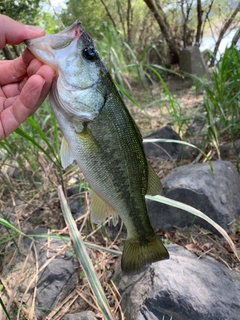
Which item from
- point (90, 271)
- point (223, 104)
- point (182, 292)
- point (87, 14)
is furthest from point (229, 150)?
point (87, 14)

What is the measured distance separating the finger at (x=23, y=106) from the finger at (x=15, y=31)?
0.27 m

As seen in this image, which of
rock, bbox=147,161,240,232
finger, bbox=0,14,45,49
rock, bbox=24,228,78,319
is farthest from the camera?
rock, bbox=147,161,240,232

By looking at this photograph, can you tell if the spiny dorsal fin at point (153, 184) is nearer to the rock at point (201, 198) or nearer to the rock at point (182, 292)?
the rock at point (182, 292)

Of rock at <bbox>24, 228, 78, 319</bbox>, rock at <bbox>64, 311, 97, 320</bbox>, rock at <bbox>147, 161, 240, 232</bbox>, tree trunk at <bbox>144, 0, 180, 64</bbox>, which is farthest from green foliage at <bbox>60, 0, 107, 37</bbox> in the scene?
rock at <bbox>64, 311, 97, 320</bbox>

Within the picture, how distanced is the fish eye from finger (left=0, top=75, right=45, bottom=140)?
0.71 ft

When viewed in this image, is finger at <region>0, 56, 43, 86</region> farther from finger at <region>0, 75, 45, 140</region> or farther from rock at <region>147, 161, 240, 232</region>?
rock at <region>147, 161, 240, 232</region>

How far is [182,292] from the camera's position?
5.39 ft

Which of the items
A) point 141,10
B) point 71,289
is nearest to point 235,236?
point 71,289

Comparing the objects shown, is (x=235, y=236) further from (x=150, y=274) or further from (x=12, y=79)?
(x=12, y=79)

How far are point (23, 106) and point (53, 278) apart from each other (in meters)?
1.21

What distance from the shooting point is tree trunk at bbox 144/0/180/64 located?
6070mm

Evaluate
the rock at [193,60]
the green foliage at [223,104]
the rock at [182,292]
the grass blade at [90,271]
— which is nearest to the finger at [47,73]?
the grass blade at [90,271]

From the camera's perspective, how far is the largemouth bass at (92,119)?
1282mm

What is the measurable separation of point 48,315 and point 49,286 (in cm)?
18
